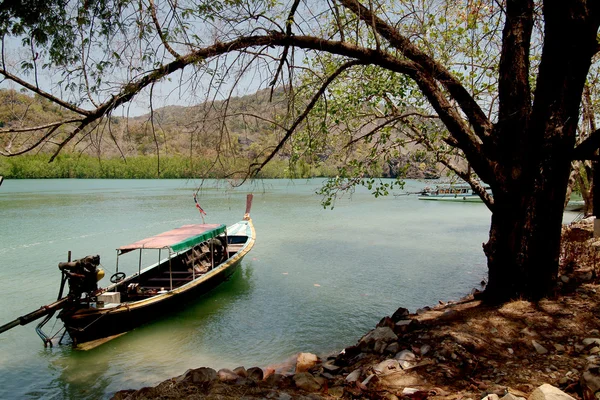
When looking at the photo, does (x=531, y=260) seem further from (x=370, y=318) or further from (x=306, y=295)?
(x=306, y=295)

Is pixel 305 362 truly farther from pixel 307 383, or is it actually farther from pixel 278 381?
pixel 307 383

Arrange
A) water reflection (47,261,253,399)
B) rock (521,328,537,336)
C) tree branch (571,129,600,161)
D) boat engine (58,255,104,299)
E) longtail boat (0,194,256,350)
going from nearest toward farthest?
rock (521,328,537,336) → tree branch (571,129,600,161) → water reflection (47,261,253,399) → boat engine (58,255,104,299) → longtail boat (0,194,256,350)

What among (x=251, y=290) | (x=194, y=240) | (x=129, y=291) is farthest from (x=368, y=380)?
(x=251, y=290)

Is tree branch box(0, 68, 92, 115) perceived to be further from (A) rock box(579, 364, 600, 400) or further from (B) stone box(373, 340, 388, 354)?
(A) rock box(579, 364, 600, 400)

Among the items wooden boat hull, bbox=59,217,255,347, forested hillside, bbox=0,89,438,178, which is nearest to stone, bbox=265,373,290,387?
Result: forested hillside, bbox=0,89,438,178

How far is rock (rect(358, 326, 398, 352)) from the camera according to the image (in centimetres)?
570

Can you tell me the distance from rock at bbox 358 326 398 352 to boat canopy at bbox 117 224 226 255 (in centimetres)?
546

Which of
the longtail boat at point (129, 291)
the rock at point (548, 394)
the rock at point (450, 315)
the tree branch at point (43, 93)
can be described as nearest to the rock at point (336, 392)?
the rock at point (548, 394)

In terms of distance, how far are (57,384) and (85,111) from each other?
206 inches

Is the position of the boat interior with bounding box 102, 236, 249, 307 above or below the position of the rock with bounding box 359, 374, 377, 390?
below

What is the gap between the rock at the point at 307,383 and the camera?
14.8 feet

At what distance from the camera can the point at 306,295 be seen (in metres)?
12.1

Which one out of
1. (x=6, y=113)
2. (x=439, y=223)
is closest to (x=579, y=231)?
(x=6, y=113)

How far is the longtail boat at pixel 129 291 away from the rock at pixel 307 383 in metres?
4.12
